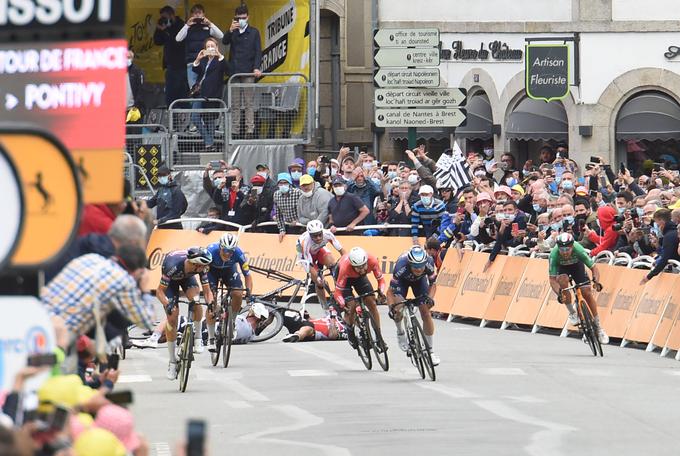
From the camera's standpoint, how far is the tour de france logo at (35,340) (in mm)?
7723

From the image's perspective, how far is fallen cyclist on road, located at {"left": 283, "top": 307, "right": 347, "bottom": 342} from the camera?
24.0 m

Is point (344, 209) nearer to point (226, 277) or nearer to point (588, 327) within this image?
point (226, 277)

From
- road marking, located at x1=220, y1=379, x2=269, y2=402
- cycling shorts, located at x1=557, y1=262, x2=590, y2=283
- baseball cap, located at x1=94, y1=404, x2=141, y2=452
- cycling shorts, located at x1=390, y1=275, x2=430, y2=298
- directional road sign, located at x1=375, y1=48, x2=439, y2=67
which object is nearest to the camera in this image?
baseball cap, located at x1=94, y1=404, x2=141, y2=452

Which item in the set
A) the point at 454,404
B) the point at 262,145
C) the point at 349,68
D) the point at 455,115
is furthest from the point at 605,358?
the point at 349,68

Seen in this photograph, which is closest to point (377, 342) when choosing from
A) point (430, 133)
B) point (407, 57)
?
point (407, 57)

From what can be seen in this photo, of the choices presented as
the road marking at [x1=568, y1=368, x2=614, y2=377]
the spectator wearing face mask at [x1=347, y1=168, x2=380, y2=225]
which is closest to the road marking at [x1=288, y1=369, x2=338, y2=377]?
the road marking at [x1=568, y1=368, x2=614, y2=377]

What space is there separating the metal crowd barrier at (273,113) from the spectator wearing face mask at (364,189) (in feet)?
10.7

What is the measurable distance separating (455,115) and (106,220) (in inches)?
706

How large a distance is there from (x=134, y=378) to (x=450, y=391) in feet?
12.4

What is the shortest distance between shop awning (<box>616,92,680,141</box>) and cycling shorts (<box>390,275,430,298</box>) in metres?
23.1

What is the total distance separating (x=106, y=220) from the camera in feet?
42.9

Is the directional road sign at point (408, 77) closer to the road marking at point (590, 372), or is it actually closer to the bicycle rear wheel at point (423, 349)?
the road marking at point (590, 372)

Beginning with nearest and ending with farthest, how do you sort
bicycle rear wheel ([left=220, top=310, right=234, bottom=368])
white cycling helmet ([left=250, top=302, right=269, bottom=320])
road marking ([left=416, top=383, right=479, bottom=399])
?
road marking ([left=416, top=383, right=479, bottom=399])
bicycle rear wheel ([left=220, top=310, right=234, bottom=368])
white cycling helmet ([left=250, top=302, right=269, bottom=320])

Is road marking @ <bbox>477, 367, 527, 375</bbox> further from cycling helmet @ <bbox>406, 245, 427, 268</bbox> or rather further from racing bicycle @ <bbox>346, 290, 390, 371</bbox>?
cycling helmet @ <bbox>406, 245, 427, 268</bbox>
